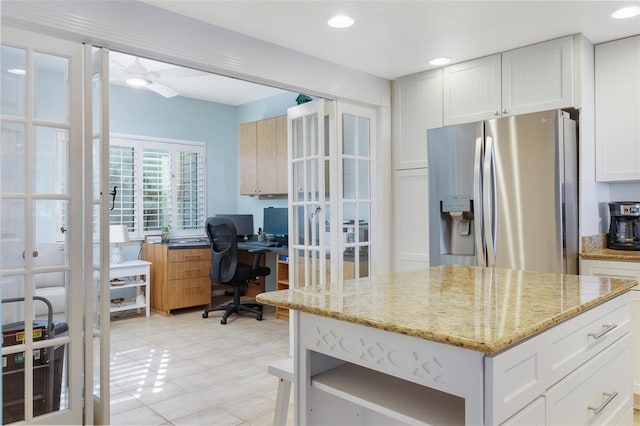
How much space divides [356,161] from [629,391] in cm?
244

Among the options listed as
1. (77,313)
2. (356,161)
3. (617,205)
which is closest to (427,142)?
(356,161)

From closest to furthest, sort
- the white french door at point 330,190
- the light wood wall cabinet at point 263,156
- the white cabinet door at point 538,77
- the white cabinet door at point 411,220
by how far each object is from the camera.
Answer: the white cabinet door at point 538,77 → the white french door at point 330,190 → the white cabinet door at point 411,220 → the light wood wall cabinet at point 263,156

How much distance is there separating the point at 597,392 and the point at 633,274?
1501 millimetres

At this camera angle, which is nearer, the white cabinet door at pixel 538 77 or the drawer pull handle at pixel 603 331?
the drawer pull handle at pixel 603 331

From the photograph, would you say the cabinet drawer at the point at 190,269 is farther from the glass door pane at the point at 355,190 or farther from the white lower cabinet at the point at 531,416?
the white lower cabinet at the point at 531,416

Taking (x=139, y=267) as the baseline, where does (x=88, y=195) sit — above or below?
above

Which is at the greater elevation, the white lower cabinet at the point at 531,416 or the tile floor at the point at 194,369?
the white lower cabinet at the point at 531,416

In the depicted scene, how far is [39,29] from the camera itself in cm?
218

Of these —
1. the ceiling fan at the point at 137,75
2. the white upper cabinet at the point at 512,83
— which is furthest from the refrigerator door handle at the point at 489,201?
the ceiling fan at the point at 137,75

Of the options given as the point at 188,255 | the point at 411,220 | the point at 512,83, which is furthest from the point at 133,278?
the point at 512,83

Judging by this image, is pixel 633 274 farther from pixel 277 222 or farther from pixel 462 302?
pixel 277 222

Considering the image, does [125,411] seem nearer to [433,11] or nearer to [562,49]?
[433,11]

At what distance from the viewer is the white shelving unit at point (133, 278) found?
4.89m

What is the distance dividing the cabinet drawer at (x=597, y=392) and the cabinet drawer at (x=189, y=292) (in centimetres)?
443
